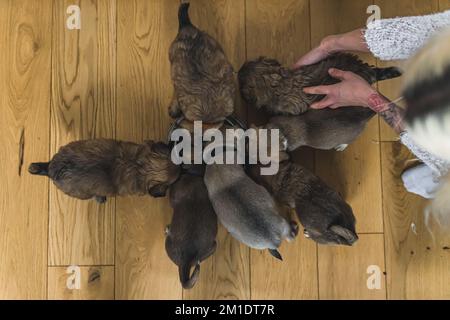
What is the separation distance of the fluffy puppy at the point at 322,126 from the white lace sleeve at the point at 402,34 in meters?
0.22

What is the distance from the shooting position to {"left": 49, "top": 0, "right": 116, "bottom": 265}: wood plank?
5.02 ft

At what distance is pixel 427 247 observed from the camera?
1.55 metres

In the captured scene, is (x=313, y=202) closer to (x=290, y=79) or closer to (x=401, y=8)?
(x=290, y=79)

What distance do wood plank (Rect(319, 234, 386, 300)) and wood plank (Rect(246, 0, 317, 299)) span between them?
0.05 m

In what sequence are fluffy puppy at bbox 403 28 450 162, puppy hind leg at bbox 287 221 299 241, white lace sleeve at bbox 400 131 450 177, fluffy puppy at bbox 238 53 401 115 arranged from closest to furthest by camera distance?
fluffy puppy at bbox 403 28 450 162, white lace sleeve at bbox 400 131 450 177, fluffy puppy at bbox 238 53 401 115, puppy hind leg at bbox 287 221 299 241

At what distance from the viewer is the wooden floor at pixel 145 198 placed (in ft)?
5.01

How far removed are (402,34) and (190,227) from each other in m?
0.84

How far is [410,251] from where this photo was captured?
1542 mm

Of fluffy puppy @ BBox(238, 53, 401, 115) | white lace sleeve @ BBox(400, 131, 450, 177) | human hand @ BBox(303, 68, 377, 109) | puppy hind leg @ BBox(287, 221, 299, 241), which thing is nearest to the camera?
white lace sleeve @ BBox(400, 131, 450, 177)

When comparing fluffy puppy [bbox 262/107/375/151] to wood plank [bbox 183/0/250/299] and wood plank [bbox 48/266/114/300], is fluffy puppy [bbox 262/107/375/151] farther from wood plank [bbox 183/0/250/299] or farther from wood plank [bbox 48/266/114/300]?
wood plank [bbox 48/266/114/300]

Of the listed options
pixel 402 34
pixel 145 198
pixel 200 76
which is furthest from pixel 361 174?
pixel 145 198

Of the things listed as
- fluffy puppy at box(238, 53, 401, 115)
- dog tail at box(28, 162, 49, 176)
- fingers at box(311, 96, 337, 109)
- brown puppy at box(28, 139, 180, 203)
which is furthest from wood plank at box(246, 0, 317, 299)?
dog tail at box(28, 162, 49, 176)

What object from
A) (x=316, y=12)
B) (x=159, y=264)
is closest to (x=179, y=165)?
(x=159, y=264)

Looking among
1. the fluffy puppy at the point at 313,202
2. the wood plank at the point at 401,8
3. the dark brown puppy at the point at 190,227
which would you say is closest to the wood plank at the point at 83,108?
the dark brown puppy at the point at 190,227
